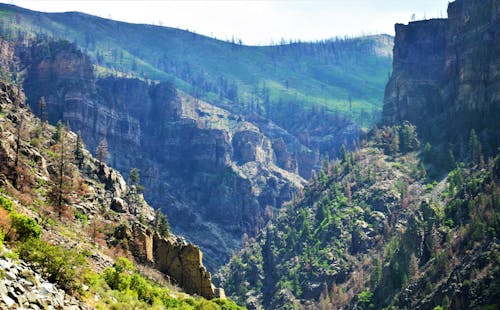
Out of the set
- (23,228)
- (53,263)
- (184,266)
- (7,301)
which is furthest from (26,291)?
(184,266)

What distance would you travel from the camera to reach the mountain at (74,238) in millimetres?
42250

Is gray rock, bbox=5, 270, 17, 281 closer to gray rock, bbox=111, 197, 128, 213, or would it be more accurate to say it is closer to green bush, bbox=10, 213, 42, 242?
green bush, bbox=10, 213, 42, 242

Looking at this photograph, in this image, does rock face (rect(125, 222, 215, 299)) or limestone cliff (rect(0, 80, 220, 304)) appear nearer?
limestone cliff (rect(0, 80, 220, 304))

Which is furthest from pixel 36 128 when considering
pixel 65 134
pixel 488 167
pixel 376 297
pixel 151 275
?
pixel 488 167

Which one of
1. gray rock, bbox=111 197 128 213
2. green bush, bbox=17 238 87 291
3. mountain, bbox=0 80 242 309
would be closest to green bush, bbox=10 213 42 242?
mountain, bbox=0 80 242 309

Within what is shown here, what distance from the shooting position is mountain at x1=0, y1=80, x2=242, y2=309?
42.2m

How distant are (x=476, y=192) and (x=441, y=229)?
562 inches

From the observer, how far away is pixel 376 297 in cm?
16838

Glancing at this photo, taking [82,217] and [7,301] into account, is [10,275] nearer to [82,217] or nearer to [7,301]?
[7,301]

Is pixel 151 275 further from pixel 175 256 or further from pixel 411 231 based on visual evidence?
pixel 411 231

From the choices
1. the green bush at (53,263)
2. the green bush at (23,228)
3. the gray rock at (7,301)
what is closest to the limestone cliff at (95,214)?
the green bush at (23,228)

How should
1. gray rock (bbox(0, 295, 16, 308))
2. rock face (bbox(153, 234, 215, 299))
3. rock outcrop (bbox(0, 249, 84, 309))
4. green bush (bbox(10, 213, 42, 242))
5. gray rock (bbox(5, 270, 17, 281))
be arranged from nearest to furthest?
gray rock (bbox(0, 295, 16, 308)) → rock outcrop (bbox(0, 249, 84, 309)) → gray rock (bbox(5, 270, 17, 281)) → green bush (bbox(10, 213, 42, 242)) → rock face (bbox(153, 234, 215, 299))

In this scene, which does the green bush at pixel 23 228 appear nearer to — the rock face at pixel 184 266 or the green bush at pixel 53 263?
the green bush at pixel 53 263

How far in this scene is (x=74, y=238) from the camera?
78562mm
